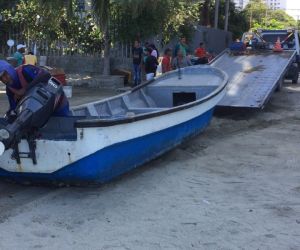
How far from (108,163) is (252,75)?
9.04m

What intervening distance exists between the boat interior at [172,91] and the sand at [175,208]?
1.50 metres

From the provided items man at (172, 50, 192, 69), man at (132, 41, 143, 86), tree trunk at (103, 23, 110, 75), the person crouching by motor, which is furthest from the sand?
tree trunk at (103, 23, 110, 75)

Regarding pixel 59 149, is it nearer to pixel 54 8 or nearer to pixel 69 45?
pixel 54 8

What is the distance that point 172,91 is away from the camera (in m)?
10.5

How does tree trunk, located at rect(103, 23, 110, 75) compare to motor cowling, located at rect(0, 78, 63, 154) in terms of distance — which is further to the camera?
tree trunk, located at rect(103, 23, 110, 75)

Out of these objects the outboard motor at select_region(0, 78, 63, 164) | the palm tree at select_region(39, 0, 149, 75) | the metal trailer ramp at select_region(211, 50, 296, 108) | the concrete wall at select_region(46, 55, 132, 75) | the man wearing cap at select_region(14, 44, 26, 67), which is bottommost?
the concrete wall at select_region(46, 55, 132, 75)

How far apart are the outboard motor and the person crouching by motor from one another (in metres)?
0.11

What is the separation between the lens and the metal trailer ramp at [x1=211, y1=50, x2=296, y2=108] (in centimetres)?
1222

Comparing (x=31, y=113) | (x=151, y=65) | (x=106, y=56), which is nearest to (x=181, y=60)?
(x=151, y=65)

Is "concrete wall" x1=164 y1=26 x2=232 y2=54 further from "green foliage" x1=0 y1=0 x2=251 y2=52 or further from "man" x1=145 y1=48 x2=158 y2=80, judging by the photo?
"man" x1=145 y1=48 x2=158 y2=80

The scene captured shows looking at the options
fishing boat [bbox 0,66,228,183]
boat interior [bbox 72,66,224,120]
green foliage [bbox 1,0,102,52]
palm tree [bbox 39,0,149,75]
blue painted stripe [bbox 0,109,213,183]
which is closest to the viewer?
fishing boat [bbox 0,66,228,183]

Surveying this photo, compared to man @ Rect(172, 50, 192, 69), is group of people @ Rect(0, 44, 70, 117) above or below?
above

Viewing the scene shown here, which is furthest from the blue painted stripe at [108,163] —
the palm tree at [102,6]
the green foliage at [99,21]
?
the green foliage at [99,21]

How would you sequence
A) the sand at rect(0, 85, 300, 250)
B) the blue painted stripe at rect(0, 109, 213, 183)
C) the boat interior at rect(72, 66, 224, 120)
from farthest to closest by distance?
the boat interior at rect(72, 66, 224, 120) → the blue painted stripe at rect(0, 109, 213, 183) → the sand at rect(0, 85, 300, 250)
